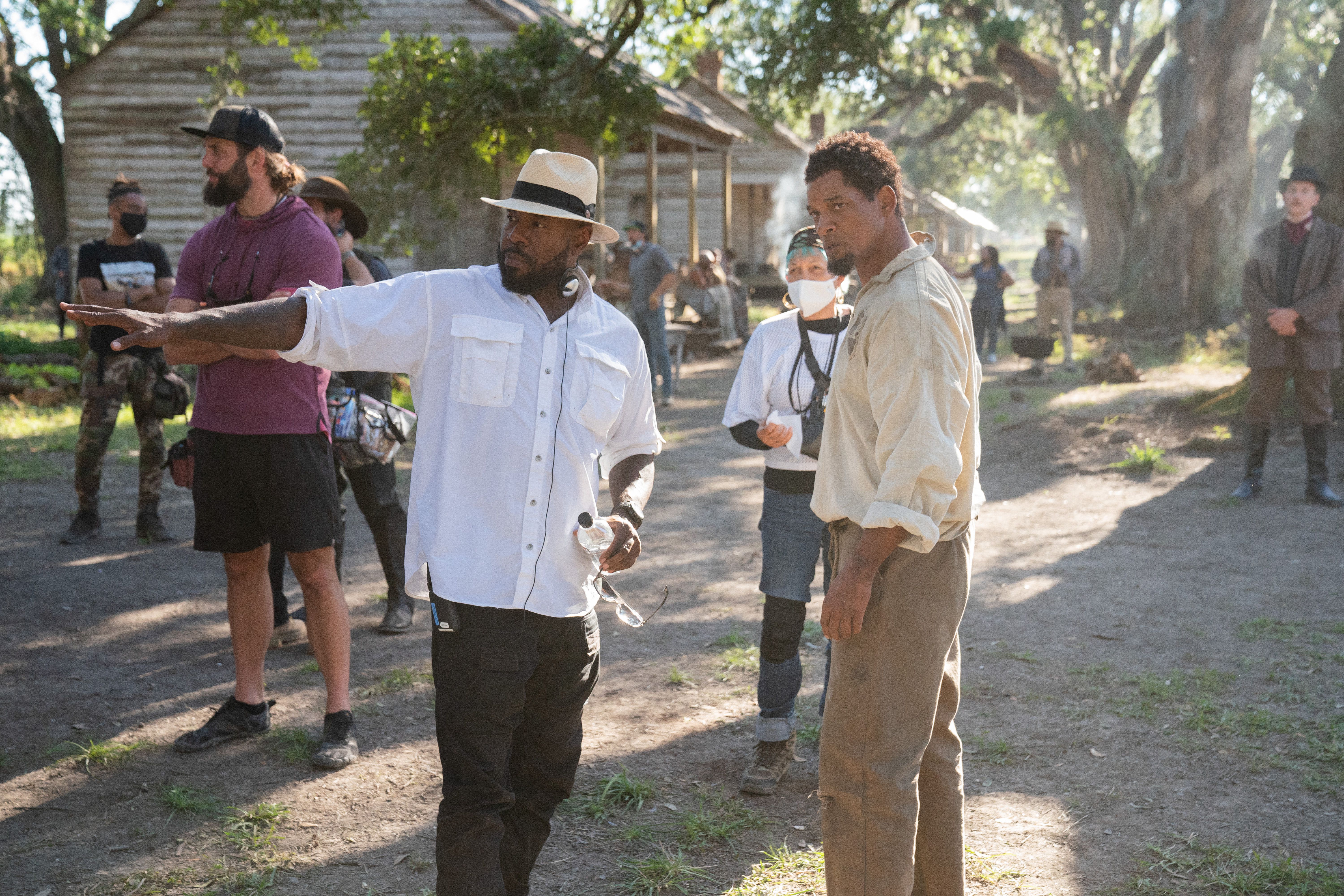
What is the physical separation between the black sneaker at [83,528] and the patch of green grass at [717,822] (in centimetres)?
547

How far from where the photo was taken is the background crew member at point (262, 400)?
13.1ft

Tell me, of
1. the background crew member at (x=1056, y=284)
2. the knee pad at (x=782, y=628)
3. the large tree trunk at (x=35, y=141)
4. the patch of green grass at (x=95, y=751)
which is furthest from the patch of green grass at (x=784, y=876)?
the large tree trunk at (x=35, y=141)

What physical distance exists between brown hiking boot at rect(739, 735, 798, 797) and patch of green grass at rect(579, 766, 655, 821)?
364 millimetres

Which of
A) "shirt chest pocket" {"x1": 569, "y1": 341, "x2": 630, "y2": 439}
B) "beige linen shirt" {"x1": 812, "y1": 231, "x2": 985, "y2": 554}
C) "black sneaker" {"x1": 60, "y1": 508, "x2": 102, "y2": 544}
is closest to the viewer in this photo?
"beige linen shirt" {"x1": 812, "y1": 231, "x2": 985, "y2": 554}

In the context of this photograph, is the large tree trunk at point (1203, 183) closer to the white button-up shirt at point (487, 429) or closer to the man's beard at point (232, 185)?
the man's beard at point (232, 185)

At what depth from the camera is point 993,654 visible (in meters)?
5.47

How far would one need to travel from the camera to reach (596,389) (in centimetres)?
294

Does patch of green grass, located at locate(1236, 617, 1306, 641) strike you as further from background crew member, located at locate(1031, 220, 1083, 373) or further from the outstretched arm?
background crew member, located at locate(1031, 220, 1083, 373)

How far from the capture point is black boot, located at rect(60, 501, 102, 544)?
745 cm

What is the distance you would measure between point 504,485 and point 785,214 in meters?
39.3

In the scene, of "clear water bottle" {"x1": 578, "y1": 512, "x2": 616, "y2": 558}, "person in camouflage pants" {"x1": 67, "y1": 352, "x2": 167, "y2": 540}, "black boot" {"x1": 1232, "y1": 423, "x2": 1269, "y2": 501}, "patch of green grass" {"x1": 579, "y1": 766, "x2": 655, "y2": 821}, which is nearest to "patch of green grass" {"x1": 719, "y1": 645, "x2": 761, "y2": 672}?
"patch of green grass" {"x1": 579, "y1": 766, "x2": 655, "y2": 821}

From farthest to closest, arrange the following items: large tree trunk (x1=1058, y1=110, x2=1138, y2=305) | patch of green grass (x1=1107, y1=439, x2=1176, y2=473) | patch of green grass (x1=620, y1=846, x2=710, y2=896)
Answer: large tree trunk (x1=1058, y1=110, x2=1138, y2=305)
patch of green grass (x1=1107, y1=439, x2=1176, y2=473)
patch of green grass (x1=620, y1=846, x2=710, y2=896)

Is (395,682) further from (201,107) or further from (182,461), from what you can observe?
(201,107)

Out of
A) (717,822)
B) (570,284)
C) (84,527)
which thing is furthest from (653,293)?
(570,284)
